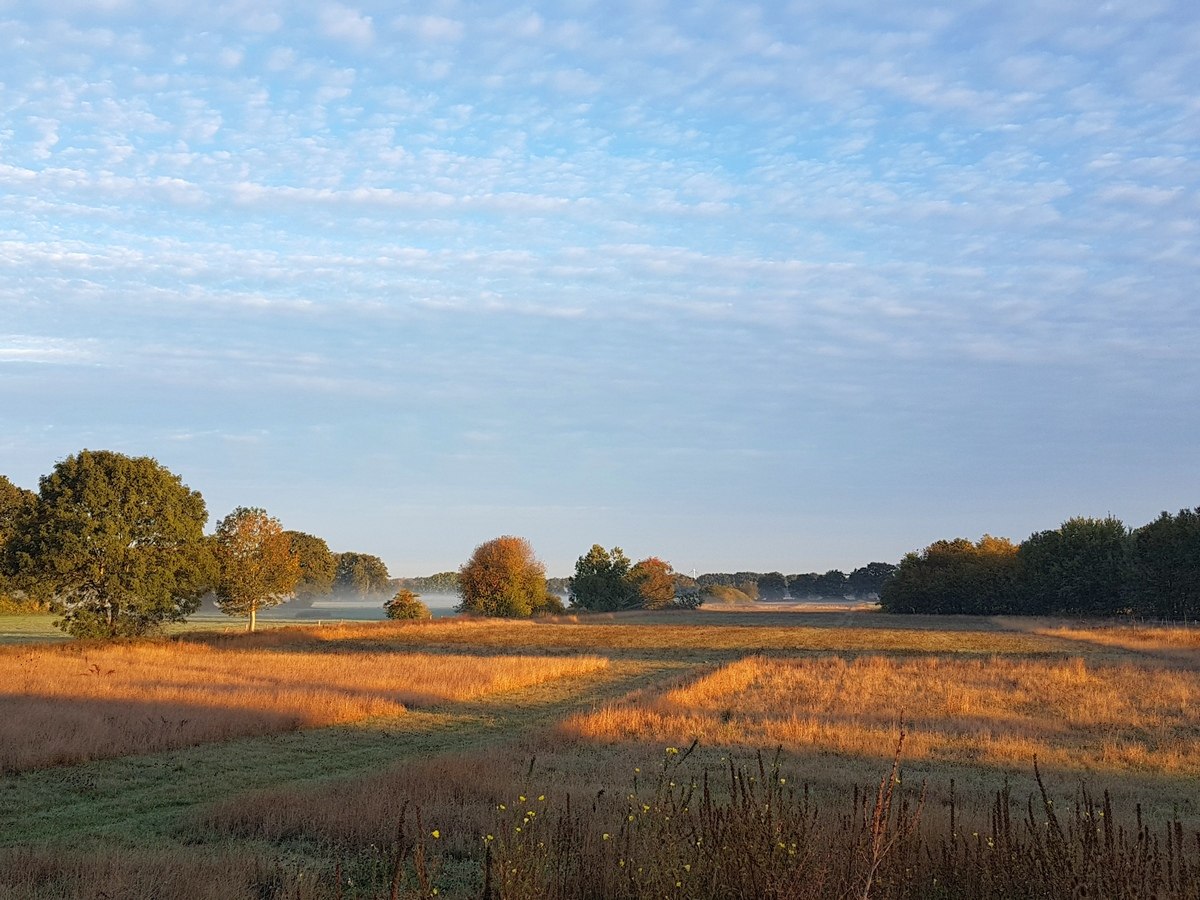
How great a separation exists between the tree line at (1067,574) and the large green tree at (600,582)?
33.2 m

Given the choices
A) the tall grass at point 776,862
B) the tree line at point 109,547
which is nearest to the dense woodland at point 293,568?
the tree line at point 109,547

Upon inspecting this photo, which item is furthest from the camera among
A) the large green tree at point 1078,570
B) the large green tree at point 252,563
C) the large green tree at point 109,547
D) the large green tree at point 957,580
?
the large green tree at point 957,580

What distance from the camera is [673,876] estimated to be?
5715 mm

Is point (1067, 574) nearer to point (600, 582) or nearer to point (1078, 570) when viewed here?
point (1078, 570)

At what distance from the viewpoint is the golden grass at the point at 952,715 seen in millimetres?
17625

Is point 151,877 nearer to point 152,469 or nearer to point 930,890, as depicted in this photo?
point 930,890

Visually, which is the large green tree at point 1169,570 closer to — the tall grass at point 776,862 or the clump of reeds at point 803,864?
the tall grass at point 776,862

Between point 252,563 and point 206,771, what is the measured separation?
44597 millimetres

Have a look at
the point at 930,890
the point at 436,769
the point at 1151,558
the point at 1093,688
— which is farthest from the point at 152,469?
the point at 1151,558

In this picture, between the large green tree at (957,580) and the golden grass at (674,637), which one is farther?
the large green tree at (957,580)

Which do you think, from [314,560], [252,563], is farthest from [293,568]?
[314,560]

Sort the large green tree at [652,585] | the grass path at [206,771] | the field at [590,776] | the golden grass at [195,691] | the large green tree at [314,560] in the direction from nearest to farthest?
the field at [590,776] → the grass path at [206,771] → the golden grass at [195,691] → the large green tree at [652,585] → the large green tree at [314,560]

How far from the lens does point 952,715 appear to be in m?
22.6

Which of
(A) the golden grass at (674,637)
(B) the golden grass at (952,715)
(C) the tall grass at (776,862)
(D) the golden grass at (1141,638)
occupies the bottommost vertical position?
(A) the golden grass at (674,637)
